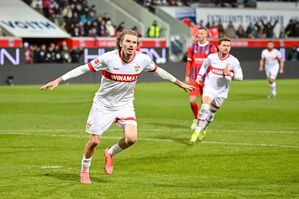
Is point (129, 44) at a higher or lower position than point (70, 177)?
higher

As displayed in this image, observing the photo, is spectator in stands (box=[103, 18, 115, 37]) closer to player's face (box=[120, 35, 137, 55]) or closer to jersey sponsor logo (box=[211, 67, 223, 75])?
jersey sponsor logo (box=[211, 67, 223, 75])

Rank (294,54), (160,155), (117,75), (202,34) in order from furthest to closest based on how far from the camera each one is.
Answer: (294,54) < (202,34) < (160,155) < (117,75)

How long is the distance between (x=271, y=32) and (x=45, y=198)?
48.5 m

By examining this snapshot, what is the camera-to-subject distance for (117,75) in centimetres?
1202

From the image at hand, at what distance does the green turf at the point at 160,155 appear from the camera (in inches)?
442

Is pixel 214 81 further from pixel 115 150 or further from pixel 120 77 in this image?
pixel 120 77

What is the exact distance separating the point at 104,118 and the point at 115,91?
417 mm

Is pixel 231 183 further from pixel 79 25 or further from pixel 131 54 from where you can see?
pixel 79 25

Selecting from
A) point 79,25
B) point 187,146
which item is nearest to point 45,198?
point 187,146

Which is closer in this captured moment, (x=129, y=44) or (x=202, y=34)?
(x=129, y=44)

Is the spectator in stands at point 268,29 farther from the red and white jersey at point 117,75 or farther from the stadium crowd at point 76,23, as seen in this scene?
the red and white jersey at point 117,75

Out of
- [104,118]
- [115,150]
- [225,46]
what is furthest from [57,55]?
[104,118]

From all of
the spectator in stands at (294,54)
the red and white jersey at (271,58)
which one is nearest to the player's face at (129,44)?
the red and white jersey at (271,58)

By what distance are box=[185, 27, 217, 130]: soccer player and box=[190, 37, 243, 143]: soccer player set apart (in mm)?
2158
